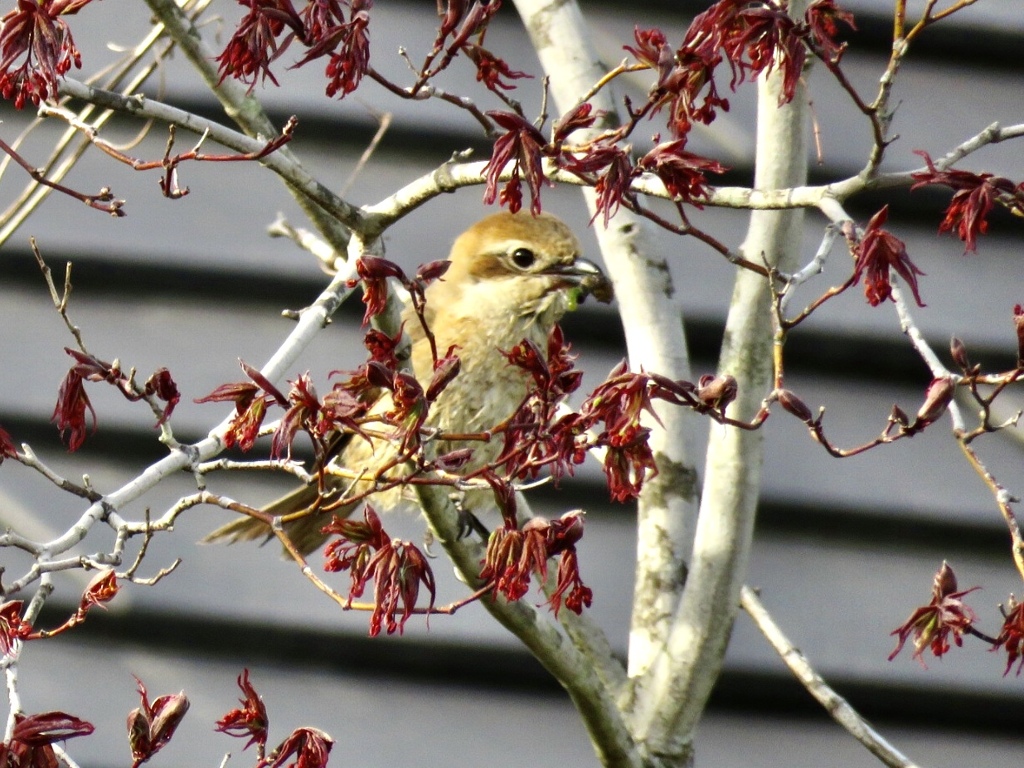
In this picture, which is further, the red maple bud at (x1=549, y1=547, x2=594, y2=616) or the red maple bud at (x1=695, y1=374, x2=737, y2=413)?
the red maple bud at (x1=549, y1=547, x2=594, y2=616)

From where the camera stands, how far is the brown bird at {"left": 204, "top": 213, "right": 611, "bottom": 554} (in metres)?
3.72

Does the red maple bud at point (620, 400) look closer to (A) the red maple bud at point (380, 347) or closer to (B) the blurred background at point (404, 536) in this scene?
(A) the red maple bud at point (380, 347)

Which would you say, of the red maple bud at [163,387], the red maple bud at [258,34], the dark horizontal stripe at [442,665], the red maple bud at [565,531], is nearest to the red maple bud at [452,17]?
the red maple bud at [258,34]

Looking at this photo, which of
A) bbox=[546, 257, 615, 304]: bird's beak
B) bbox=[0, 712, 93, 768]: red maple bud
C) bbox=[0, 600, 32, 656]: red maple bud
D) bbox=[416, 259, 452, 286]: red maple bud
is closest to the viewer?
bbox=[0, 712, 93, 768]: red maple bud

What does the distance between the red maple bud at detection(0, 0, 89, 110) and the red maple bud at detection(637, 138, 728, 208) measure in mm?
893

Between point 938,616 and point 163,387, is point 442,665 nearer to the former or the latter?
point 938,616

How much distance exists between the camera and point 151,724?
6.32ft

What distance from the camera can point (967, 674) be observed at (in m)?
3.77

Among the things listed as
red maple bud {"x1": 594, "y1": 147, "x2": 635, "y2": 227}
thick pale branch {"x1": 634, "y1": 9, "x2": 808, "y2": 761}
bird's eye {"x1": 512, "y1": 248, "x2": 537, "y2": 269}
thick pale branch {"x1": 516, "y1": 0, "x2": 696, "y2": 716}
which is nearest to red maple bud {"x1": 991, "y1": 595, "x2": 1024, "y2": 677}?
thick pale branch {"x1": 634, "y1": 9, "x2": 808, "y2": 761}

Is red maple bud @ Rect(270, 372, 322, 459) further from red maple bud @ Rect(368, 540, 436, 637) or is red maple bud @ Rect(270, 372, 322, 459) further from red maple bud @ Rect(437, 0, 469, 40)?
red maple bud @ Rect(437, 0, 469, 40)

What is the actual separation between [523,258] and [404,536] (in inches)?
38.6

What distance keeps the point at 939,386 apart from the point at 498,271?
2.11m

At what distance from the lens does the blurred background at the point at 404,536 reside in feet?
12.3

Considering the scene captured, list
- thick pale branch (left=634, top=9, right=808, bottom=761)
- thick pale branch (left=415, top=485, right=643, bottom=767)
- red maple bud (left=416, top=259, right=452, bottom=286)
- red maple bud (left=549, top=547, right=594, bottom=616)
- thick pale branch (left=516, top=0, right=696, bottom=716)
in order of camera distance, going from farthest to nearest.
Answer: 1. thick pale branch (left=516, top=0, right=696, bottom=716)
2. thick pale branch (left=634, top=9, right=808, bottom=761)
3. thick pale branch (left=415, top=485, right=643, bottom=767)
4. red maple bud (left=549, top=547, right=594, bottom=616)
5. red maple bud (left=416, top=259, right=452, bottom=286)
